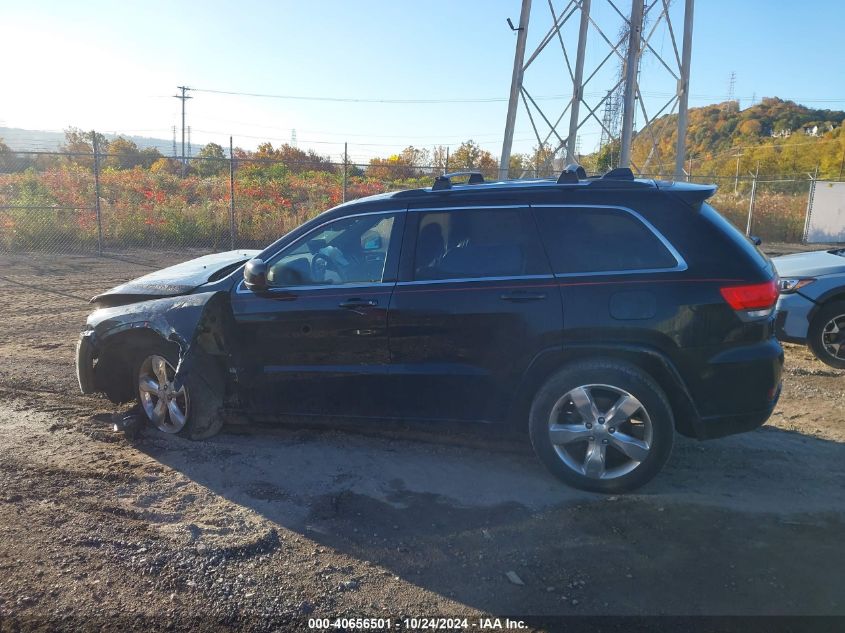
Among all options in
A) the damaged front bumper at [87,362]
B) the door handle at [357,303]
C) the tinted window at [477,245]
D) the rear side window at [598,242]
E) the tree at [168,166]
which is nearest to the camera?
the rear side window at [598,242]

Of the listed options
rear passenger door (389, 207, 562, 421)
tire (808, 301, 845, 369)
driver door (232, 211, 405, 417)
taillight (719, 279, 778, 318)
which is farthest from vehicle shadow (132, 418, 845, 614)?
tire (808, 301, 845, 369)

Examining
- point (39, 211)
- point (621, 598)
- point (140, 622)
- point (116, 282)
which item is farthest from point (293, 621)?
point (39, 211)

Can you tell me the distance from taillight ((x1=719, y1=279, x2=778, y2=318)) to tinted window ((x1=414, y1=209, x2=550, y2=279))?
109cm

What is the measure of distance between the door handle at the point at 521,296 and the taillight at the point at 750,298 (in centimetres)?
106

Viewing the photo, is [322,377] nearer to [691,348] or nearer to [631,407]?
Result: [631,407]

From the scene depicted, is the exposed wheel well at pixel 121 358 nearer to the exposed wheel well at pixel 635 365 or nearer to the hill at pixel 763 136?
the exposed wheel well at pixel 635 365

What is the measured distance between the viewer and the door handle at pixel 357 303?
4.51 meters

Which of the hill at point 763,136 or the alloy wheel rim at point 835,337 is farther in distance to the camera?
the hill at point 763,136

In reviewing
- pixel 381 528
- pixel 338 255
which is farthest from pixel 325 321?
pixel 381 528

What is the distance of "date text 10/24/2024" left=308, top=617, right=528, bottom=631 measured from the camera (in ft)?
9.85

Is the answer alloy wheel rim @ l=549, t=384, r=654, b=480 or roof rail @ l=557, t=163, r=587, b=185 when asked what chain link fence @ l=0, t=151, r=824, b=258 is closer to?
roof rail @ l=557, t=163, r=587, b=185

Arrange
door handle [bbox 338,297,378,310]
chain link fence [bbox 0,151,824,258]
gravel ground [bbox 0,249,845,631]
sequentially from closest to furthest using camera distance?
gravel ground [bbox 0,249,845,631] < door handle [bbox 338,297,378,310] < chain link fence [bbox 0,151,824,258]

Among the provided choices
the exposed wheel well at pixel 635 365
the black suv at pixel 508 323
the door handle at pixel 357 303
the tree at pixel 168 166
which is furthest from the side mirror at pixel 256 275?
the tree at pixel 168 166

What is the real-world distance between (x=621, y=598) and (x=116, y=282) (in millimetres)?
10948
